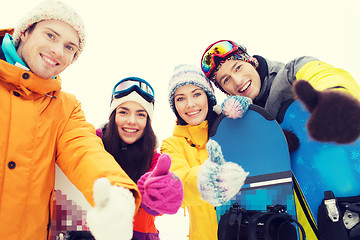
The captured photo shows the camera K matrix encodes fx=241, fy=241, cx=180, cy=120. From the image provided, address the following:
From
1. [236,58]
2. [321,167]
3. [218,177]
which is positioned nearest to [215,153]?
[218,177]

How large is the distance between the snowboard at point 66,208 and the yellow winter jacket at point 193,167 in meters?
0.51

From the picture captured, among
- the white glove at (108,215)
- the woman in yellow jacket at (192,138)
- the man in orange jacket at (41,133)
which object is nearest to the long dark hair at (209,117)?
the woman in yellow jacket at (192,138)

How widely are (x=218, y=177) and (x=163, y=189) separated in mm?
248

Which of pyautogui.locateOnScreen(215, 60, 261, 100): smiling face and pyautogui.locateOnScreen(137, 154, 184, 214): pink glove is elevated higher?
pyautogui.locateOnScreen(215, 60, 261, 100): smiling face

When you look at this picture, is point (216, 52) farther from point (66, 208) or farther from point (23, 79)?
point (66, 208)

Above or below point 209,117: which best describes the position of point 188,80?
above

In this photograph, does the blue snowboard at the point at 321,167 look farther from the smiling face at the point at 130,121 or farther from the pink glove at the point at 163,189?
the smiling face at the point at 130,121

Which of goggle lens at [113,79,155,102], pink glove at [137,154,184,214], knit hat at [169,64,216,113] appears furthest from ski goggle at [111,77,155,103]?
pink glove at [137,154,184,214]

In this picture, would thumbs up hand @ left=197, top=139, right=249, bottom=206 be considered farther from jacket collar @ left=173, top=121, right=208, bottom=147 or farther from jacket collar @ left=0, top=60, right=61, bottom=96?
jacket collar @ left=0, top=60, right=61, bottom=96

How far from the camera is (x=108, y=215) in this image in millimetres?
692

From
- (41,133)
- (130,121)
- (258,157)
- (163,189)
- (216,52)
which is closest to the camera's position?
(163,189)

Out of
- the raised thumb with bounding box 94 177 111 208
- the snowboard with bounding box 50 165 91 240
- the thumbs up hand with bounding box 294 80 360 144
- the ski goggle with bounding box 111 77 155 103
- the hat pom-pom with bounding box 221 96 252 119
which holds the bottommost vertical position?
the snowboard with bounding box 50 165 91 240

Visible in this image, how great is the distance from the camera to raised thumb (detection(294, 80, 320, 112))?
915 mm

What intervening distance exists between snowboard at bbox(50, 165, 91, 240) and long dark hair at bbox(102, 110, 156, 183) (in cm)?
36
